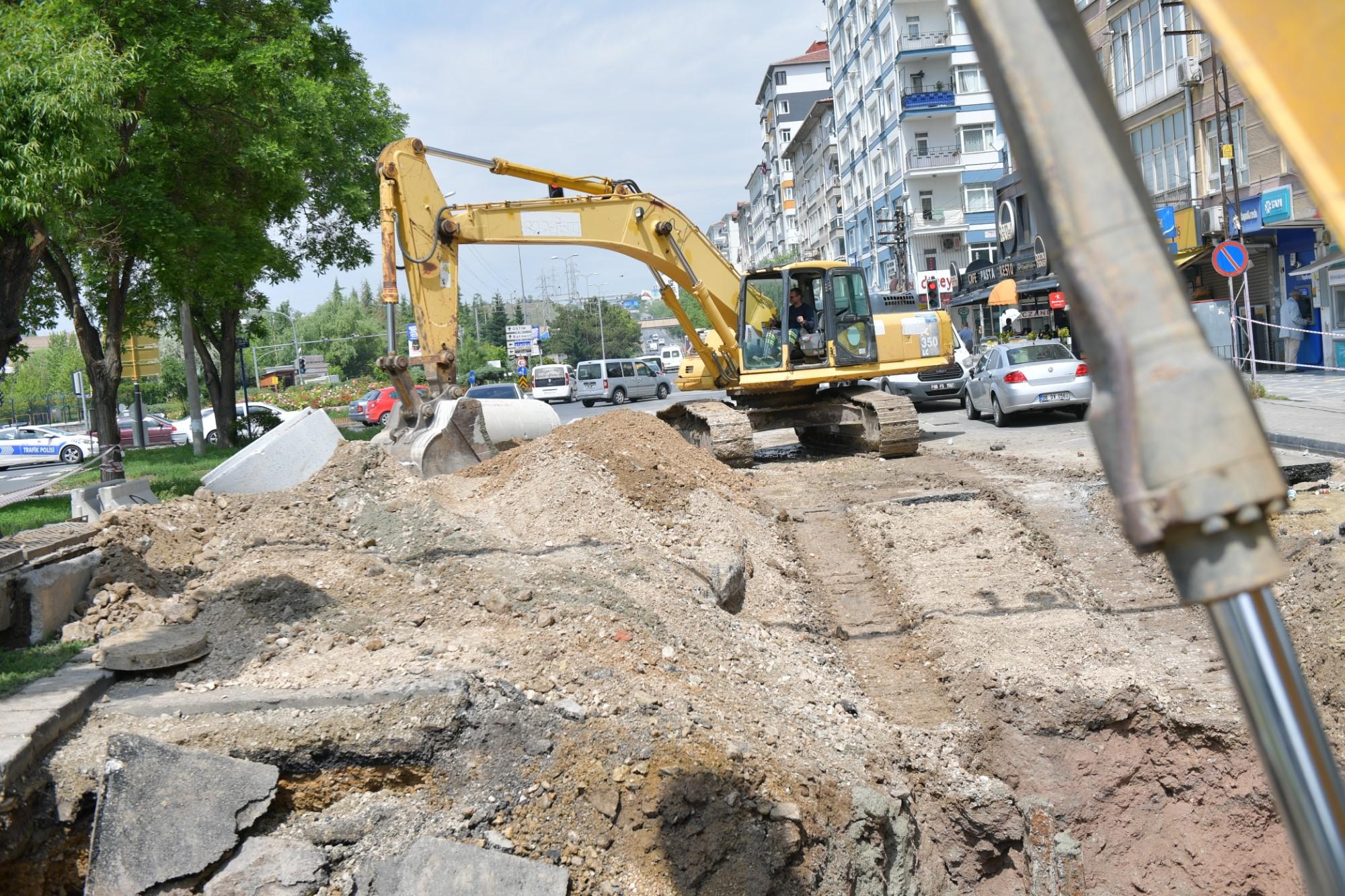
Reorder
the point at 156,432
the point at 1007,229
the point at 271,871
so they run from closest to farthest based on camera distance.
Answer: the point at 271,871
the point at 156,432
the point at 1007,229

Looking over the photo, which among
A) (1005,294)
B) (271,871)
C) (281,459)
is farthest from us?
(1005,294)

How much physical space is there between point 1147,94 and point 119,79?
29.0 m

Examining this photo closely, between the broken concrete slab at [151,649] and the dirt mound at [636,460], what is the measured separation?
5.25 metres

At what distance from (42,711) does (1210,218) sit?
31.1m

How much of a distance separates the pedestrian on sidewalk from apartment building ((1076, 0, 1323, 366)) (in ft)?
0.66

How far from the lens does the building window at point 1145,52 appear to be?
3094 centimetres

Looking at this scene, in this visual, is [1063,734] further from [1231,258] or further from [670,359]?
[670,359]

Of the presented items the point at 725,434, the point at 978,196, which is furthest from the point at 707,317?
the point at 978,196

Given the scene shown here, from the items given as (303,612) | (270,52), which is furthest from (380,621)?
(270,52)

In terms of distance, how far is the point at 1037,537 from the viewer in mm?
9875

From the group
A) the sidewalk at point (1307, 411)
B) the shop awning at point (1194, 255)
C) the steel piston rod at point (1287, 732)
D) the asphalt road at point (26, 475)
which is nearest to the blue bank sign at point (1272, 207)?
the shop awning at point (1194, 255)

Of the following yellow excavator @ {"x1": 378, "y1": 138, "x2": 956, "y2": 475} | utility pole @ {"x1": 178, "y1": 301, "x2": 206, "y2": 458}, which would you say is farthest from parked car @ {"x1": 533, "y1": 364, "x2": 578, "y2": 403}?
yellow excavator @ {"x1": 378, "y1": 138, "x2": 956, "y2": 475}

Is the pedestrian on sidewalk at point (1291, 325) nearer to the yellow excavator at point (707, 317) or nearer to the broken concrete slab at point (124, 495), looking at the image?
the yellow excavator at point (707, 317)

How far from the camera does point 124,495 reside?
37.3ft
